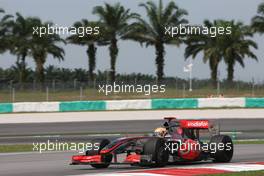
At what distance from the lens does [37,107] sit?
3694cm

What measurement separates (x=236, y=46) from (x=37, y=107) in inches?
972

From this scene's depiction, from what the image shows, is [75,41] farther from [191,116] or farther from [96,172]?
[96,172]

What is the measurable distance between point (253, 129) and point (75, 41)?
3160 cm

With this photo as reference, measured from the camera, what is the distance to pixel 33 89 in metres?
39.8

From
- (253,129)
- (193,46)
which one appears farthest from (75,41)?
(253,129)

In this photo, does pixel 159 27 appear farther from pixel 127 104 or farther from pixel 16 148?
pixel 16 148

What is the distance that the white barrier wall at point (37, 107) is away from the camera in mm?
36750

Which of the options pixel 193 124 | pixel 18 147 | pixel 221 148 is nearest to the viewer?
pixel 193 124

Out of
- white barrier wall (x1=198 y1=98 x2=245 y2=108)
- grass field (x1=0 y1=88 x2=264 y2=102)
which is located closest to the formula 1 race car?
white barrier wall (x1=198 y1=98 x2=245 y2=108)

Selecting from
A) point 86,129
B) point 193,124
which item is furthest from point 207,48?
point 193,124

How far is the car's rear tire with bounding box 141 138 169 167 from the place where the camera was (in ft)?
47.1

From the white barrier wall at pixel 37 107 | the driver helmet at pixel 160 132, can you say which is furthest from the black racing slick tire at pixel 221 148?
the white barrier wall at pixel 37 107

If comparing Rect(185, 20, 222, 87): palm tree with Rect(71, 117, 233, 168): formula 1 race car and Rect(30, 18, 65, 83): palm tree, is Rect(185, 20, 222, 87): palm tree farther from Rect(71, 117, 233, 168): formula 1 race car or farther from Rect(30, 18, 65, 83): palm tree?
Rect(71, 117, 233, 168): formula 1 race car

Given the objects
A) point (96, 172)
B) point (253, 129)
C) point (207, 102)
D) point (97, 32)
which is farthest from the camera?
point (97, 32)
